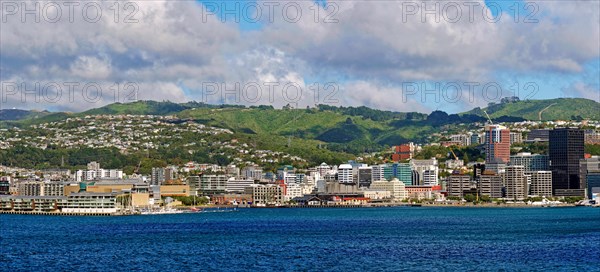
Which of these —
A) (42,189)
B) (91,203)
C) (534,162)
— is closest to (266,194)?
(42,189)

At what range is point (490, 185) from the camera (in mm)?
177375

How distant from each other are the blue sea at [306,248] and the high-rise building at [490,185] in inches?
3708

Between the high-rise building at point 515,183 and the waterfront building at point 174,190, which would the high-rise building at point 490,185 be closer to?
the high-rise building at point 515,183

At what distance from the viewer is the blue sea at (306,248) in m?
48.2

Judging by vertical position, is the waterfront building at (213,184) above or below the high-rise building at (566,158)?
below

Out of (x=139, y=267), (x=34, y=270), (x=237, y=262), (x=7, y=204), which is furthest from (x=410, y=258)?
(x=7, y=204)

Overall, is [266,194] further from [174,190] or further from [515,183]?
[515,183]

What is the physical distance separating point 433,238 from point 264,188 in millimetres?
113465

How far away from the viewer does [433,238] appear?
66.8 m

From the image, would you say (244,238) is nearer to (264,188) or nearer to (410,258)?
(410,258)

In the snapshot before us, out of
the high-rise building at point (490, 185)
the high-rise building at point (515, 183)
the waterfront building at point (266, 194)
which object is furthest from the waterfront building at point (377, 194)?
the high-rise building at point (515, 183)

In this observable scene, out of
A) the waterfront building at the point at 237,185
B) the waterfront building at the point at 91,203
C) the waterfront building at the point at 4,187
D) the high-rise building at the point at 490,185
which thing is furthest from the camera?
the waterfront building at the point at 237,185

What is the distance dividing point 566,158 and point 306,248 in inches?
5241

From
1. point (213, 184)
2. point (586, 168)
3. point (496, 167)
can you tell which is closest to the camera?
point (586, 168)
